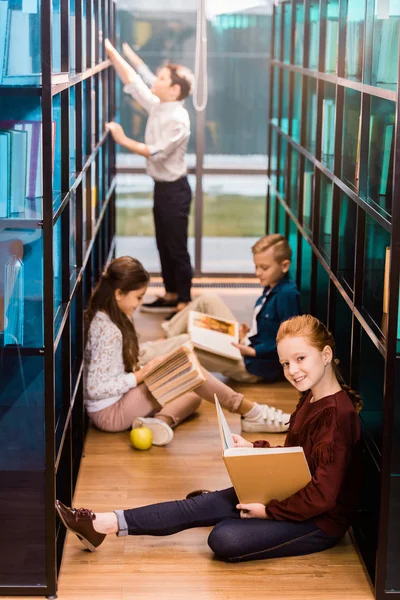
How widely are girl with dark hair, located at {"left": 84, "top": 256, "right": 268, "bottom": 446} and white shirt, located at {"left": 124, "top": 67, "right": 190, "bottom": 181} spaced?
2.03 metres

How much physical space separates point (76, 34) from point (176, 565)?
1899mm

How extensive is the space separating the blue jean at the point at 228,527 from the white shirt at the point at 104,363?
0.95 metres

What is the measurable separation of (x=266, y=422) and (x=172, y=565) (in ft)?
4.00

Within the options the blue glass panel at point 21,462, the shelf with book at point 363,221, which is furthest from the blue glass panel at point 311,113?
the blue glass panel at point 21,462

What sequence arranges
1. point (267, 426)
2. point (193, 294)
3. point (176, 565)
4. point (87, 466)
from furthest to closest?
point (193, 294), point (267, 426), point (87, 466), point (176, 565)

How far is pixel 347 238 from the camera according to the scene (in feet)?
11.5

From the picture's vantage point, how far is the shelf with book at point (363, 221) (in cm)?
274

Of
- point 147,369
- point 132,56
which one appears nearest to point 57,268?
point 147,369

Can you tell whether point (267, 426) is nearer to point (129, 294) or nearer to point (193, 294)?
point (129, 294)

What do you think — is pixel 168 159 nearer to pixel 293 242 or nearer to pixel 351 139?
pixel 293 242

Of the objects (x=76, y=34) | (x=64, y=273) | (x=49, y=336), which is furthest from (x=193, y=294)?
(x=49, y=336)

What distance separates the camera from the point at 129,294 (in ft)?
13.0

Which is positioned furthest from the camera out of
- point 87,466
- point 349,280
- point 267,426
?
point 267,426

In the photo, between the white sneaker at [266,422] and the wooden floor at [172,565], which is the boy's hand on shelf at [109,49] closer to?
the white sneaker at [266,422]
